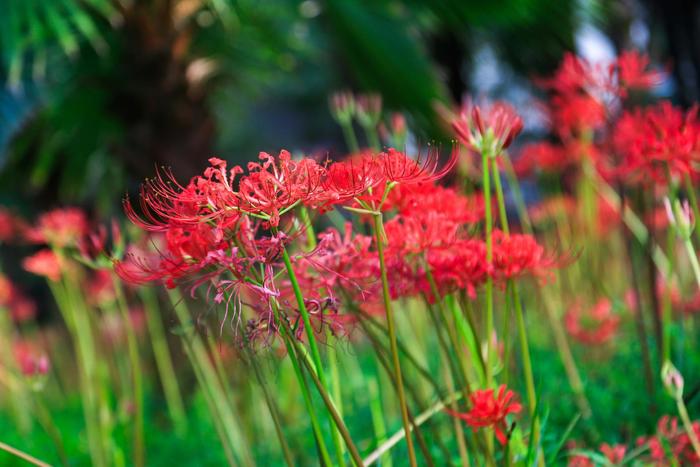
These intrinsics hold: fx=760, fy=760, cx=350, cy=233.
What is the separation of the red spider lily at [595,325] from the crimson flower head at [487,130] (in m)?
1.47

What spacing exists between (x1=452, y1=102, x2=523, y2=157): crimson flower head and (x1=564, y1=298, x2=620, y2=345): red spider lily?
1473 mm

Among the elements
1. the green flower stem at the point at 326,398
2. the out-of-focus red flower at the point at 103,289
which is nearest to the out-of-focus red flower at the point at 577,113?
the green flower stem at the point at 326,398

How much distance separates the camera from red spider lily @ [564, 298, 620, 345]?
2.55 meters

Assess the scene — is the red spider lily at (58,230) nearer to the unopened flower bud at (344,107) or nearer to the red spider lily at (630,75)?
the unopened flower bud at (344,107)

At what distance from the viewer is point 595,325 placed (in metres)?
2.78

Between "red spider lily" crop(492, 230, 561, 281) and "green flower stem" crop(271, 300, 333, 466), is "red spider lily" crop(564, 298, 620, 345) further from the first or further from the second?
"green flower stem" crop(271, 300, 333, 466)

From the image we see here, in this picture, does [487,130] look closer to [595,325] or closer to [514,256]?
[514,256]

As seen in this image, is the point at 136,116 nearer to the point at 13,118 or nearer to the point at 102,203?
the point at 13,118

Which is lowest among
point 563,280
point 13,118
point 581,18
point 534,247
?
point 563,280

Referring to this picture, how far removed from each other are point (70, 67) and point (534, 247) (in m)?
4.04

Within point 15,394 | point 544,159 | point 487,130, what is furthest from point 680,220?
point 15,394

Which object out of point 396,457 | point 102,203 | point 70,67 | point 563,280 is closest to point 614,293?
point 563,280

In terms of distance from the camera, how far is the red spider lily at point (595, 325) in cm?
255

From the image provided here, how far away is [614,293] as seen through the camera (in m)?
3.39
